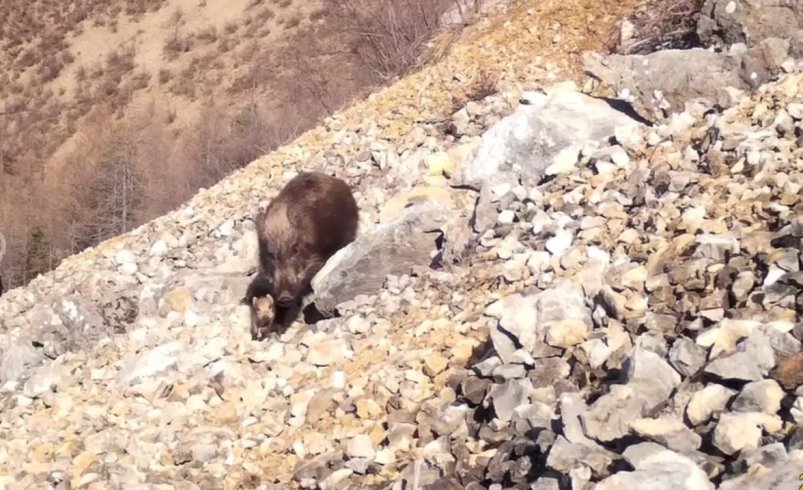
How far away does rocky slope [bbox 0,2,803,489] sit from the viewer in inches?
128

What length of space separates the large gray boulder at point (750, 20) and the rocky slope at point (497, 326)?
1.58 ft

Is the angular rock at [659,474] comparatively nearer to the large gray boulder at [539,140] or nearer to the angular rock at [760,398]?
the angular rock at [760,398]

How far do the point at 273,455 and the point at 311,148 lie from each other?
523 centimetres

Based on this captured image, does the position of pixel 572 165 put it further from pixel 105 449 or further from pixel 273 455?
pixel 105 449

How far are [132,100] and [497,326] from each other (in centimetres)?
2676

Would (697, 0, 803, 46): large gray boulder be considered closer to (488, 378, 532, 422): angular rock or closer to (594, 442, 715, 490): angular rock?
(488, 378, 532, 422): angular rock

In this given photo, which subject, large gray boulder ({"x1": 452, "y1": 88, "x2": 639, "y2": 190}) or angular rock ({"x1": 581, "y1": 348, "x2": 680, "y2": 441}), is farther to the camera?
large gray boulder ({"x1": 452, "y1": 88, "x2": 639, "y2": 190})

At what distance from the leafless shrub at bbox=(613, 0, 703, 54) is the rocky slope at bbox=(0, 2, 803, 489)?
0.58m

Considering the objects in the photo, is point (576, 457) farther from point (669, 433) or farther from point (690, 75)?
point (690, 75)

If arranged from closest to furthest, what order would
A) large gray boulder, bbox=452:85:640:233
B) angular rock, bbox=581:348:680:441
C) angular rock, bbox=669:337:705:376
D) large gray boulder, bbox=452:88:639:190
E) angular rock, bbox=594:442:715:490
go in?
angular rock, bbox=594:442:715:490 → angular rock, bbox=581:348:680:441 → angular rock, bbox=669:337:705:376 → large gray boulder, bbox=452:85:640:233 → large gray boulder, bbox=452:88:639:190

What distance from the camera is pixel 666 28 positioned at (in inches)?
317

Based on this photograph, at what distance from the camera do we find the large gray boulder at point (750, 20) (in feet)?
21.9

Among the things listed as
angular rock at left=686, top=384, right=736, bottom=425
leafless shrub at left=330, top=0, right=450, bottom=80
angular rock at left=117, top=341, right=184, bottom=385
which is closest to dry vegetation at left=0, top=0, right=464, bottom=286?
leafless shrub at left=330, top=0, right=450, bottom=80

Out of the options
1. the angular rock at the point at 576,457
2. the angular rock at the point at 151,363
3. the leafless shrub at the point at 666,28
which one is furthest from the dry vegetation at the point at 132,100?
the angular rock at the point at 576,457
